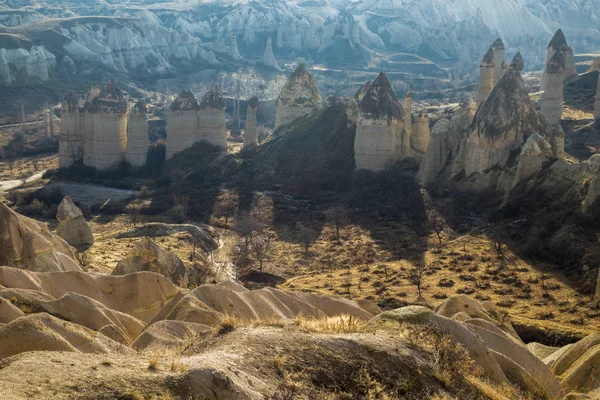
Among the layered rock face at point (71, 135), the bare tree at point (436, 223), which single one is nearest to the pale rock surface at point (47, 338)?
the bare tree at point (436, 223)

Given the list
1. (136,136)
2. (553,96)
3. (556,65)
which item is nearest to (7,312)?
(136,136)

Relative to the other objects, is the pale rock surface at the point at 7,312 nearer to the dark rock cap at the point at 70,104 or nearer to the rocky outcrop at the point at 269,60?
the dark rock cap at the point at 70,104

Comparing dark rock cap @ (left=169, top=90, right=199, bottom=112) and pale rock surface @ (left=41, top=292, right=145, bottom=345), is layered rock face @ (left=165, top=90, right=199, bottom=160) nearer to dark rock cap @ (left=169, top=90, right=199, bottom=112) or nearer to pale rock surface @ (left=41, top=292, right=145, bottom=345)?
dark rock cap @ (left=169, top=90, right=199, bottom=112)

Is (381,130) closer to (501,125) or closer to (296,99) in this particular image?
(501,125)

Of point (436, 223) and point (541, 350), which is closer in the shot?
point (541, 350)

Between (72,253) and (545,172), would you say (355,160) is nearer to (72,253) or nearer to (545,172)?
(545,172)
